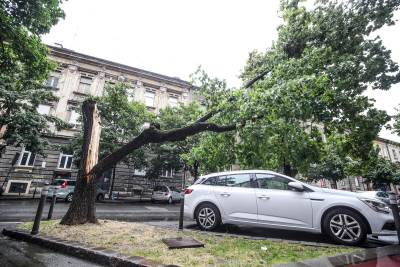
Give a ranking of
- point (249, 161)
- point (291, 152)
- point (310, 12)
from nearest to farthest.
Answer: point (291, 152) < point (249, 161) < point (310, 12)

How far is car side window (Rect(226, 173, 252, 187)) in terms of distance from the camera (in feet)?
20.6

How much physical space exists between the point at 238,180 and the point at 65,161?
65.6ft

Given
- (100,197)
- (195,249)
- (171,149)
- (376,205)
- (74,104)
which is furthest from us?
(74,104)

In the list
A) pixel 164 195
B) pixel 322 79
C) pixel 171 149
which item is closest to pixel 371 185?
pixel 171 149

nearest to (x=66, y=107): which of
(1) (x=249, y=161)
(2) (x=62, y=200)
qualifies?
(2) (x=62, y=200)

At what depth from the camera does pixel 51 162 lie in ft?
68.6

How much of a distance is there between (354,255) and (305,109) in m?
3.37

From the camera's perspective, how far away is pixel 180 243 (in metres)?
4.57

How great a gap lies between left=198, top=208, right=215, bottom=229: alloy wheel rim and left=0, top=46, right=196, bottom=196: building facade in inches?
586

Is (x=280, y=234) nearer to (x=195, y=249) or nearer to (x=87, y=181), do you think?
(x=195, y=249)

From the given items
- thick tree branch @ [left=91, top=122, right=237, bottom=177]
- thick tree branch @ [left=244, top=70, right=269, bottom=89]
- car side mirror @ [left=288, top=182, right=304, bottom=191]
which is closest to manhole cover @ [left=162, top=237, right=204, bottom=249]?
car side mirror @ [left=288, top=182, right=304, bottom=191]

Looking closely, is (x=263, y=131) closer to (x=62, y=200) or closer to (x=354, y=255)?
(x=354, y=255)

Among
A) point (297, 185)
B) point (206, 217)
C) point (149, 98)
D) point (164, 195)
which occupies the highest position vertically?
point (149, 98)

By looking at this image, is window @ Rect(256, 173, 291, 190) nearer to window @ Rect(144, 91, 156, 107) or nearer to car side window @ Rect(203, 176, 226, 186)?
car side window @ Rect(203, 176, 226, 186)
